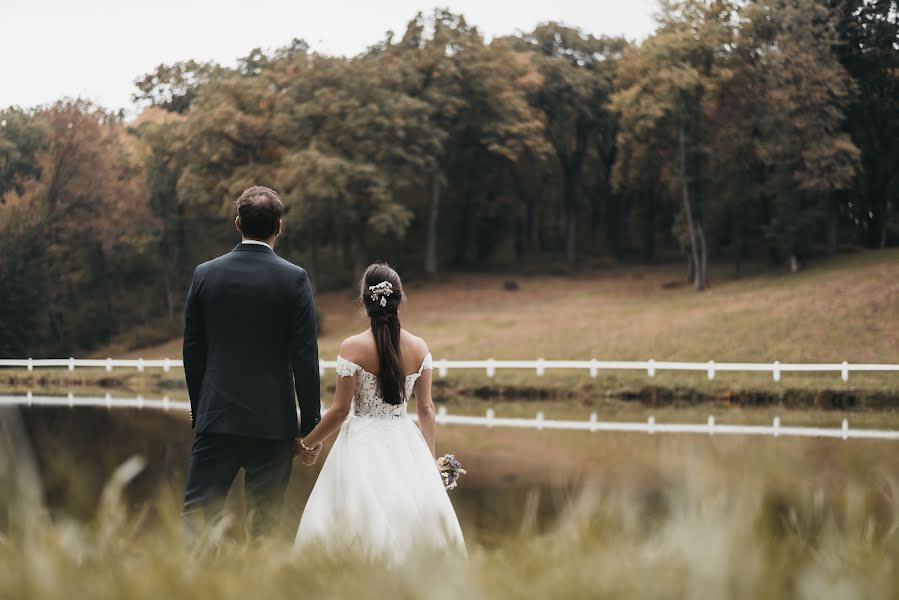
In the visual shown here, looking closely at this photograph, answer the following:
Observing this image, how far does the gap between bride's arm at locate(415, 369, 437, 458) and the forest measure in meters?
36.2

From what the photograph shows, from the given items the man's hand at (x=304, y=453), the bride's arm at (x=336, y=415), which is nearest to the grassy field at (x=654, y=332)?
the bride's arm at (x=336, y=415)

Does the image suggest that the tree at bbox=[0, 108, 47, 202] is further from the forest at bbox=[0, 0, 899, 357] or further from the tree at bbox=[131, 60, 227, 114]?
the tree at bbox=[131, 60, 227, 114]

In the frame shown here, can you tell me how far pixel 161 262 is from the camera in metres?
51.5

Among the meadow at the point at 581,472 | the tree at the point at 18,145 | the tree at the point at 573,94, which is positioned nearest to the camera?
the meadow at the point at 581,472

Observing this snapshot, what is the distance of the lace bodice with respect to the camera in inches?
266

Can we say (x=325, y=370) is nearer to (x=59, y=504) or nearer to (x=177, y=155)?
(x=177, y=155)

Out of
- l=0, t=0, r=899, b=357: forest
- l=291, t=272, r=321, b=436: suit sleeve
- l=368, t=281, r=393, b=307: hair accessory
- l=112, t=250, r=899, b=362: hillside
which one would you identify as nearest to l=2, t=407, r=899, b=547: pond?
l=291, t=272, r=321, b=436: suit sleeve

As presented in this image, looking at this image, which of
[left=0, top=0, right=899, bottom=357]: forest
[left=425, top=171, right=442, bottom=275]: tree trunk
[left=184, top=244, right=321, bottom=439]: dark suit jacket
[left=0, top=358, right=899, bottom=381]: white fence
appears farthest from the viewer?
[left=425, top=171, right=442, bottom=275]: tree trunk

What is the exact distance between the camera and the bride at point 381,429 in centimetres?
657

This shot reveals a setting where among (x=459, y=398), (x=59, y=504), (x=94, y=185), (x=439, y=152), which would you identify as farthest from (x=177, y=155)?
(x=59, y=504)

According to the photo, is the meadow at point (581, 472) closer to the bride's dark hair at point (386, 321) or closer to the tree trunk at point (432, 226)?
the bride's dark hair at point (386, 321)

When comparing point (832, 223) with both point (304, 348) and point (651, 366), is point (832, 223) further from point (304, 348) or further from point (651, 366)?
point (304, 348)

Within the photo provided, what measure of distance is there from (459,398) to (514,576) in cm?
2617

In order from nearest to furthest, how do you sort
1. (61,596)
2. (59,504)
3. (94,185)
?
(61,596) → (59,504) → (94,185)
